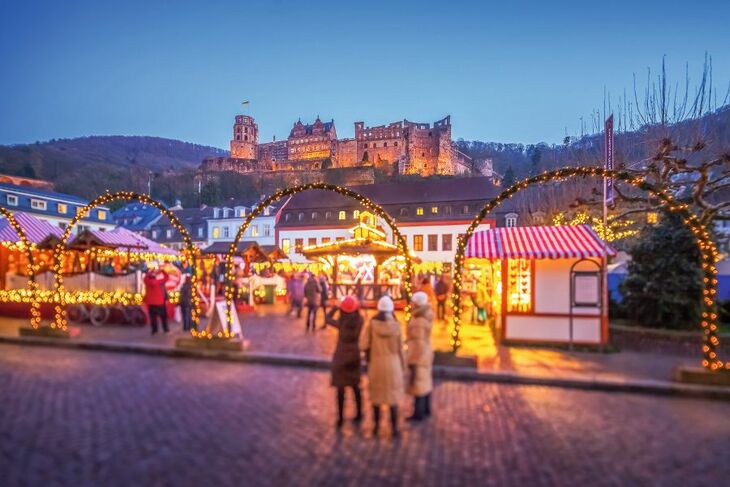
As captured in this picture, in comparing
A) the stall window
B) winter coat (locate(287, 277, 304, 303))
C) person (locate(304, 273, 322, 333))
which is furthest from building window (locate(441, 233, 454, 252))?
the stall window

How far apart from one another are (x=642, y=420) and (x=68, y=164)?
143445 millimetres

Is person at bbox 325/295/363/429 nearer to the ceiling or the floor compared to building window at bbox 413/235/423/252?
nearer to the floor

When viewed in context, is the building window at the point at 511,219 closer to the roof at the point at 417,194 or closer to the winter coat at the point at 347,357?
the roof at the point at 417,194

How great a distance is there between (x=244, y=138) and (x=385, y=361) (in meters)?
141

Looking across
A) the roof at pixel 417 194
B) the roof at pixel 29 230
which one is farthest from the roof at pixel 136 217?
the roof at pixel 29 230

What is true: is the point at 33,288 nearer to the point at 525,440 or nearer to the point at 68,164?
the point at 525,440

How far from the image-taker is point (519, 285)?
13562 mm

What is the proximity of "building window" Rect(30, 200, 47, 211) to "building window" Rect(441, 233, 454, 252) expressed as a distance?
131 ft

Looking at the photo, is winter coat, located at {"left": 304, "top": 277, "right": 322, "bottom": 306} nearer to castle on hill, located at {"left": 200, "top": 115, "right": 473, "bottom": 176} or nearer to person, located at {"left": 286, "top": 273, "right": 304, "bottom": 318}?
person, located at {"left": 286, "top": 273, "right": 304, "bottom": 318}

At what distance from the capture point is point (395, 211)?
52.8m

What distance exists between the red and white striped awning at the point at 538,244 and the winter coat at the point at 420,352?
232 inches

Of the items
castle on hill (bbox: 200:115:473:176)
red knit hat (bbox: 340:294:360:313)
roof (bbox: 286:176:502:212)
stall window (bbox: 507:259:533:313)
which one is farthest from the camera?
castle on hill (bbox: 200:115:473:176)

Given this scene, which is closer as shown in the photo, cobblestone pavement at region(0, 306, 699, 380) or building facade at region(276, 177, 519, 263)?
cobblestone pavement at region(0, 306, 699, 380)

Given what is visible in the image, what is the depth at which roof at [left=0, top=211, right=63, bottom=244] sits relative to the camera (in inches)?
815
